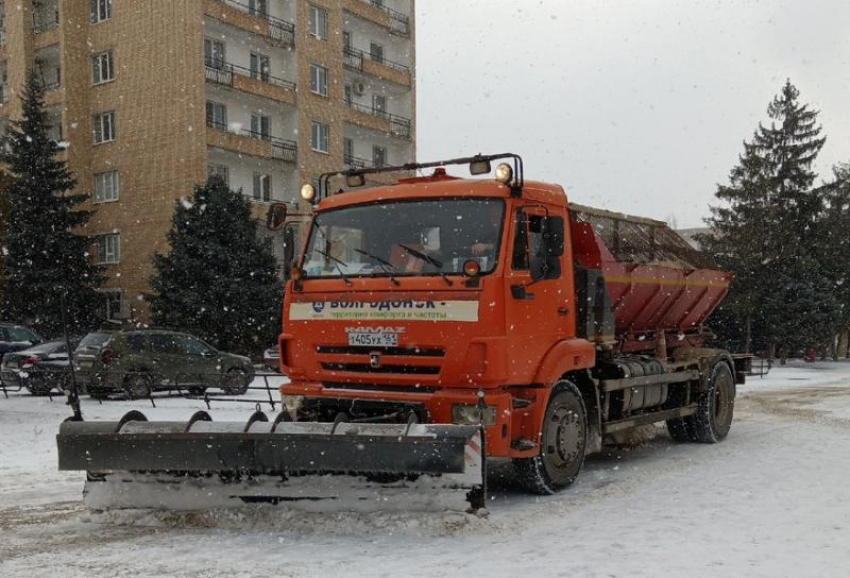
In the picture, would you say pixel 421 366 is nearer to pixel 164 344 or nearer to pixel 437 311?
pixel 437 311

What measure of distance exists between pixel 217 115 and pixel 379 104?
1156 centimetres

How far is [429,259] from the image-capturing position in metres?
7.71

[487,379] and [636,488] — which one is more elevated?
[487,379]

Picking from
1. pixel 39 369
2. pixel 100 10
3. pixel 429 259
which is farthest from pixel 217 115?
pixel 429 259

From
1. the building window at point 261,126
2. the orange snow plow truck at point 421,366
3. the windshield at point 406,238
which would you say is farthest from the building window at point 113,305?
the windshield at point 406,238

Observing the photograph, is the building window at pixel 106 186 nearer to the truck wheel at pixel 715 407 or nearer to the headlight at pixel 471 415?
the truck wheel at pixel 715 407

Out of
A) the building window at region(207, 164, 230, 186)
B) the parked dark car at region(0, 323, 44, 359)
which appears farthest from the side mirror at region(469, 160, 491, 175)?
the building window at region(207, 164, 230, 186)

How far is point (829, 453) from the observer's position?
1059cm

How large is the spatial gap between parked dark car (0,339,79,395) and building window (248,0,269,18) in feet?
68.6

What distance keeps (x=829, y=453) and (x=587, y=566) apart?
20.0 feet

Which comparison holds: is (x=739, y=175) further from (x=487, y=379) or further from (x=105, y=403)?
(x=487, y=379)

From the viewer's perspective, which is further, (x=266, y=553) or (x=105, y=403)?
(x=105, y=403)

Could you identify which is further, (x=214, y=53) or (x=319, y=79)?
(x=319, y=79)

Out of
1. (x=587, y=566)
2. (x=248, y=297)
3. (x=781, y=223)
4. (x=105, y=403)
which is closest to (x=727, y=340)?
(x=781, y=223)
